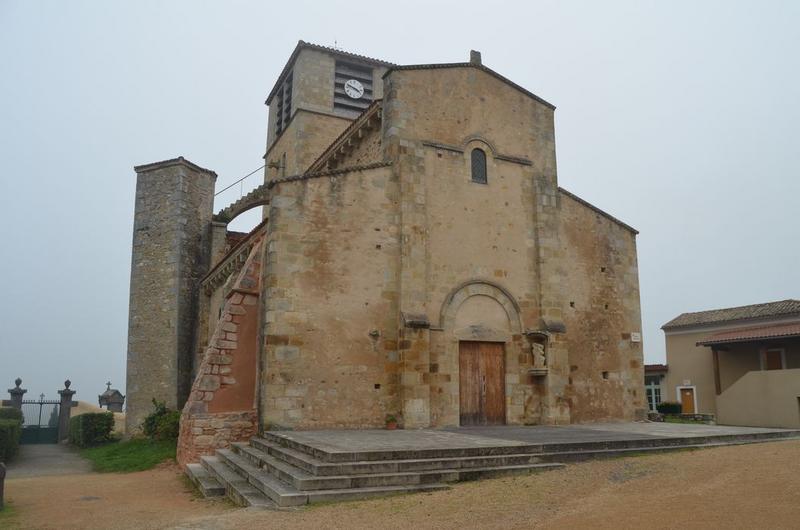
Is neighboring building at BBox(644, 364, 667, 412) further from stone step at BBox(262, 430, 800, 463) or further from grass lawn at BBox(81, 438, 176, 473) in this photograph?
grass lawn at BBox(81, 438, 176, 473)

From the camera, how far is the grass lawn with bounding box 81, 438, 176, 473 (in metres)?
14.1

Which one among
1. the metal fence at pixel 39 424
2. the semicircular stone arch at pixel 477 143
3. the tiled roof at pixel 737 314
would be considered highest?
the semicircular stone arch at pixel 477 143

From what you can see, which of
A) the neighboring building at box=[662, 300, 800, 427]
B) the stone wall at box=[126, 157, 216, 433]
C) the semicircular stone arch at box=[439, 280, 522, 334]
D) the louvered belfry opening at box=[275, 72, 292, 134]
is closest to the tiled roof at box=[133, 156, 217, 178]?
the stone wall at box=[126, 157, 216, 433]

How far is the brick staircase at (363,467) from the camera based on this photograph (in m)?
8.01

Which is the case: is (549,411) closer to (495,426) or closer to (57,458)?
(495,426)

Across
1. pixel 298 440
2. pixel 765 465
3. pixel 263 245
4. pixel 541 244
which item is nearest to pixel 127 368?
pixel 263 245

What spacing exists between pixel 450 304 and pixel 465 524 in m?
8.27

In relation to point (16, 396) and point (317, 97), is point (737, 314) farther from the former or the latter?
point (16, 396)

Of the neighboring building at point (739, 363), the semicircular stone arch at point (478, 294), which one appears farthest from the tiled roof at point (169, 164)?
the neighboring building at point (739, 363)

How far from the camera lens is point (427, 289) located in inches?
565

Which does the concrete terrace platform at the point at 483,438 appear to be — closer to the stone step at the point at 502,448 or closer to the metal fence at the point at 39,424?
the stone step at the point at 502,448

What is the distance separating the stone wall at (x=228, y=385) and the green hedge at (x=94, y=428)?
30.5 ft

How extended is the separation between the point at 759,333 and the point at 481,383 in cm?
1709

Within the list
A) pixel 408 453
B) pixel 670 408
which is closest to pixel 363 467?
pixel 408 453
